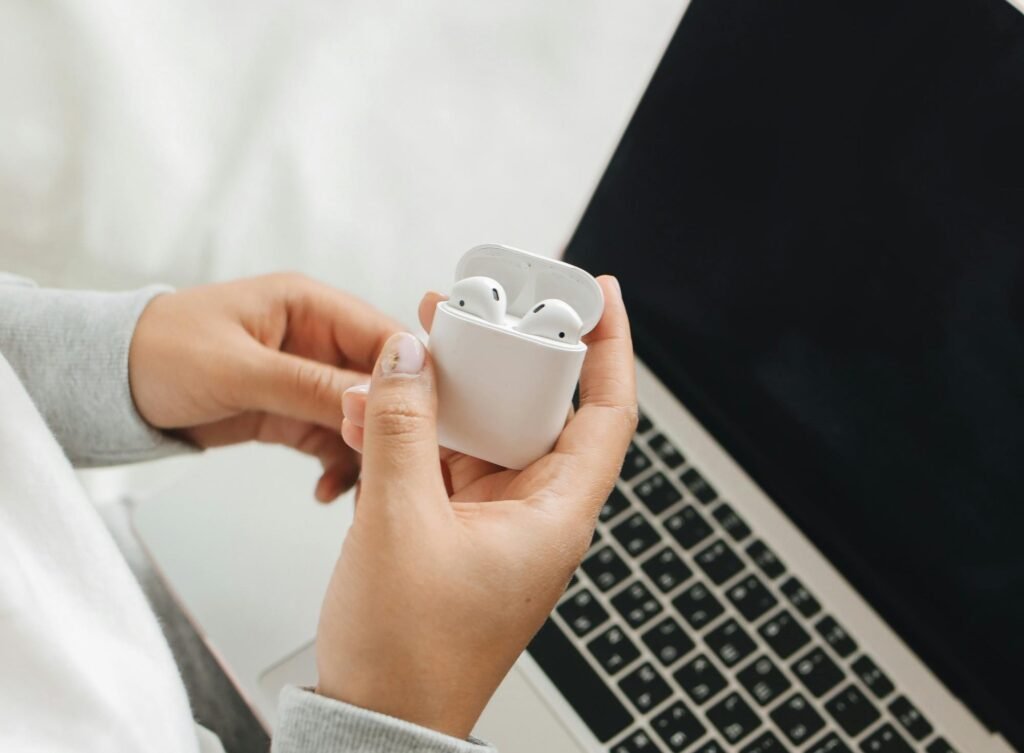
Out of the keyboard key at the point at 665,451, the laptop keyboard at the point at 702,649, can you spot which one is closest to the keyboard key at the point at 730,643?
the laptop keyboard at the point at 702,649

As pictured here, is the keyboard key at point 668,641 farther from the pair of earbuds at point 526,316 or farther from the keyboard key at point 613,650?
the pair of earbuds at point 526,316

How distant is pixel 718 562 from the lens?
2.08 ft

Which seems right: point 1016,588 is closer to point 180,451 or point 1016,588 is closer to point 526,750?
point 526,750

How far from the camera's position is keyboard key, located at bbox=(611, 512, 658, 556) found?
0.63 meters

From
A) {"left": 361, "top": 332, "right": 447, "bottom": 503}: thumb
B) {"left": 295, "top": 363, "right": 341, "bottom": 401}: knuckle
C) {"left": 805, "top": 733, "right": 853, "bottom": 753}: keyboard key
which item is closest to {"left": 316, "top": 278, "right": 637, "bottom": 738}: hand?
{"left": 361, "top": 332, "right": 447, "bottom": 503}: thumb

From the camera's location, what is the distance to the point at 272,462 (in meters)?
0.67

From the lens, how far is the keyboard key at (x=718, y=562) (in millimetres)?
631

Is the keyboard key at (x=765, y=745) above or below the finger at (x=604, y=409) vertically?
below

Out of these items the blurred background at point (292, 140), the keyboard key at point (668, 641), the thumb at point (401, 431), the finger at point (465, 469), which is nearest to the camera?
the thumb at point (401, 431)

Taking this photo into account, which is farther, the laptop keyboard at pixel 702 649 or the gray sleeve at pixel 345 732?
the laptop keyboard at pixel 702 649

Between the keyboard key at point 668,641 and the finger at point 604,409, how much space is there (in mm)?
197

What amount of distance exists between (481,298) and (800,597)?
342mm

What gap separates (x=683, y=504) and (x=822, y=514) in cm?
9

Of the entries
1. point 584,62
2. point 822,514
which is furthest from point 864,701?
point 584,62
